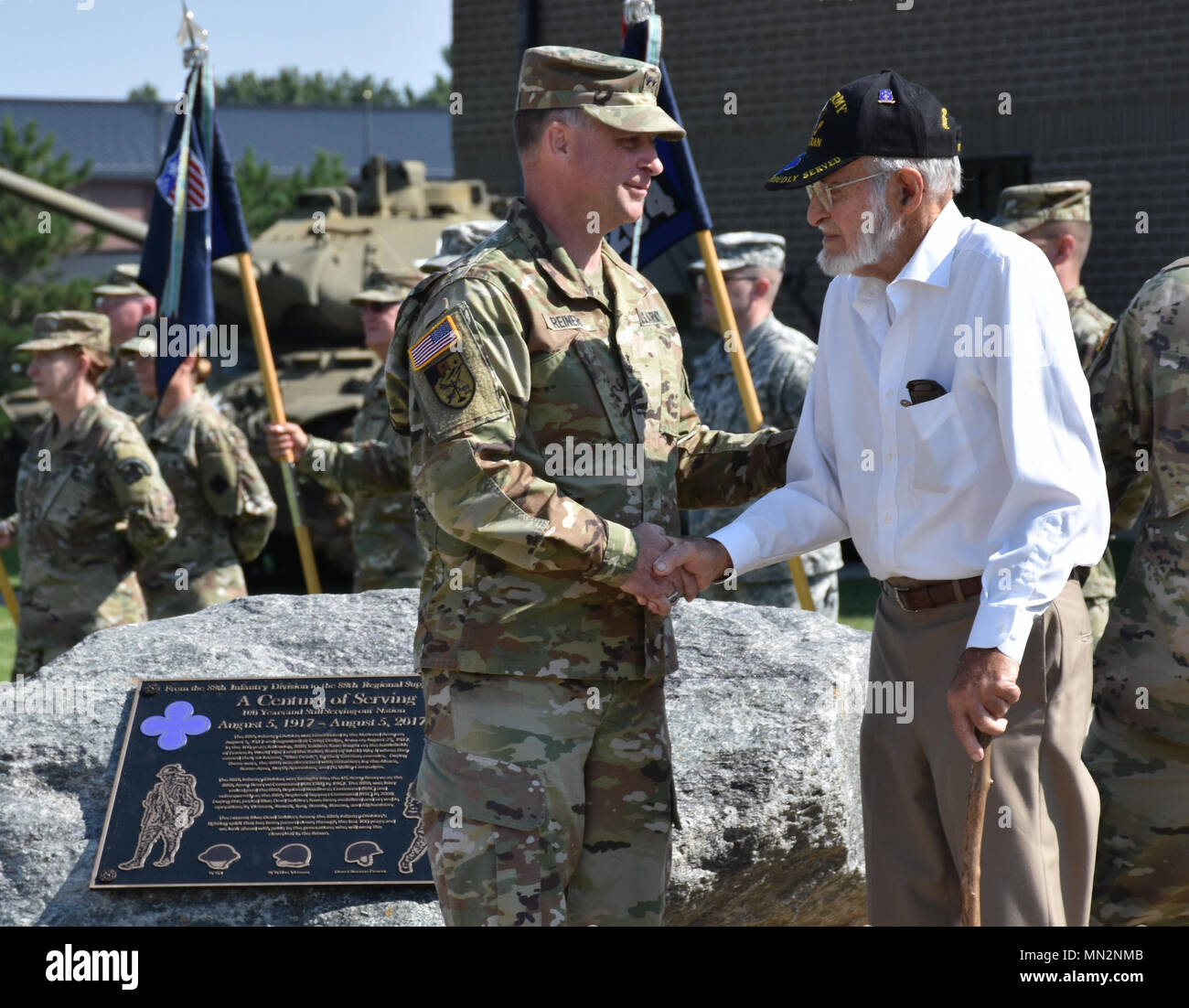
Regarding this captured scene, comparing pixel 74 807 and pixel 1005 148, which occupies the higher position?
pixel 1005 148

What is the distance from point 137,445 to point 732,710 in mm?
3396

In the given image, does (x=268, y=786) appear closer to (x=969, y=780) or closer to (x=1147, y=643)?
(x=969, y=780)

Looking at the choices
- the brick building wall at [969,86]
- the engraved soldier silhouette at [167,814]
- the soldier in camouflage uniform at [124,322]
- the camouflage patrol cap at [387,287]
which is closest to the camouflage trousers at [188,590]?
the camouflage patrol cap at [387,287]

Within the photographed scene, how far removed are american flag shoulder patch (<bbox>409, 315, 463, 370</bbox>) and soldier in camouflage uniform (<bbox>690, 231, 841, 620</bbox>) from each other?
3.28 meters

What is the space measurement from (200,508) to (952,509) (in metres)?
5.00

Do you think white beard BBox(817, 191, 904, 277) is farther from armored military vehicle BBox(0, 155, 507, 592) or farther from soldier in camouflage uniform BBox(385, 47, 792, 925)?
armored military vehicle BBox(0, 155, 507, 592)

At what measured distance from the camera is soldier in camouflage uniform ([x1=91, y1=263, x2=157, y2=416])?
9.57 metres

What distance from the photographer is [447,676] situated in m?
3.14

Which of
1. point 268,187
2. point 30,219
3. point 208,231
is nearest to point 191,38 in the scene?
point 208,231

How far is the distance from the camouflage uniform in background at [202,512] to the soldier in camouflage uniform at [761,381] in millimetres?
2122

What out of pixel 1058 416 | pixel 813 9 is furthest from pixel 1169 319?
pixel 813 9

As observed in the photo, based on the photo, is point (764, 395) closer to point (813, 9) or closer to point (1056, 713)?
point (1056, 713)

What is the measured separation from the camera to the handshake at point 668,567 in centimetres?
309

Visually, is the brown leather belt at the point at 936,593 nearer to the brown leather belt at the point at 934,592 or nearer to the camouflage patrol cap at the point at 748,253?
the brown leather belt at the point at 934,592
